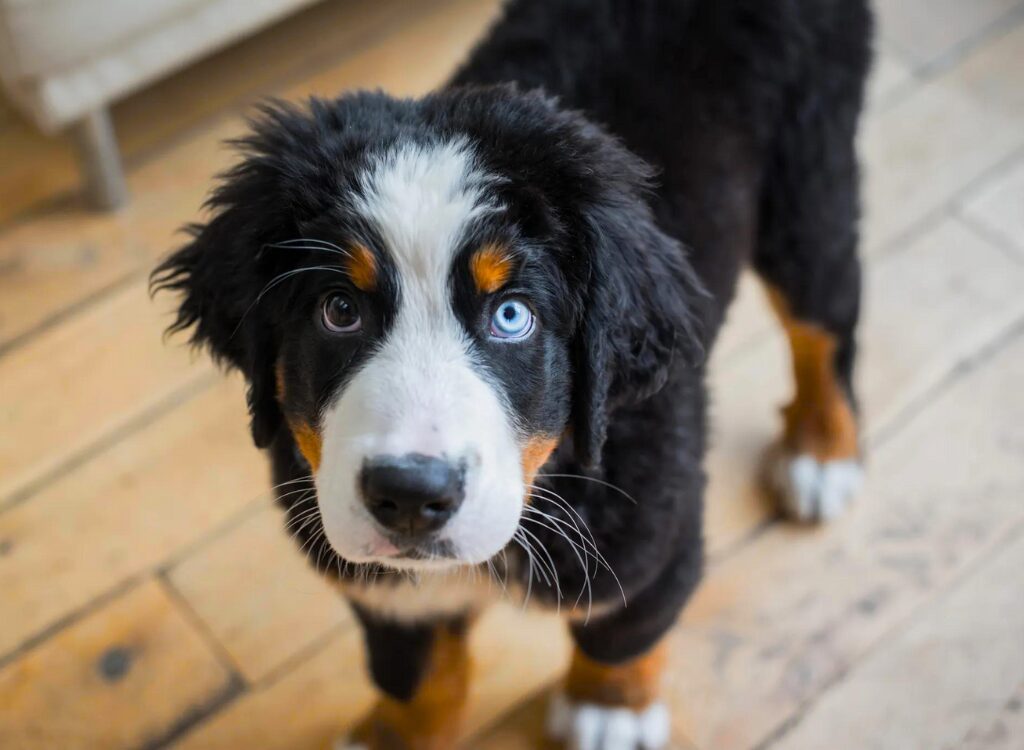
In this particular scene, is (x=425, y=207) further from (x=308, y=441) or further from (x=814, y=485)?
(x=814, y=485)

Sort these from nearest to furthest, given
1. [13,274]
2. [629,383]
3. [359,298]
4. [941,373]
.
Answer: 1. [359,298]
2. [629,383]
3. [941,373]
4. [13,274]

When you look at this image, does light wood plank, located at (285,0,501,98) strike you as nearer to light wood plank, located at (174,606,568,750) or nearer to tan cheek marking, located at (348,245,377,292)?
light wood plank, located at (174,606,568,750)

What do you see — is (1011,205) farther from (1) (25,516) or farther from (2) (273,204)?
(1) (25,516)

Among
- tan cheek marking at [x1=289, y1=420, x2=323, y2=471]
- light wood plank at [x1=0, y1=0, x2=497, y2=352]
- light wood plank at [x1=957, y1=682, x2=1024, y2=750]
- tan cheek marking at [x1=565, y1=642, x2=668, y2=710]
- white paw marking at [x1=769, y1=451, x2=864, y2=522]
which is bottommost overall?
light wood plank at [x1=957, y1=682, x2=1024, y2=750]

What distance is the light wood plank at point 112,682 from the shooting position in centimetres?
214

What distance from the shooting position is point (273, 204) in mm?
1463

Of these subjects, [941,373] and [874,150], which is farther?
[874,150]

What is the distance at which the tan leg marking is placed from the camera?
4.53 feet

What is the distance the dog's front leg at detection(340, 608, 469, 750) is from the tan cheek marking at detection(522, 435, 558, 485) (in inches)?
17.7

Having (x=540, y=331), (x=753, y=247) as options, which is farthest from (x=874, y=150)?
(x=540, y=331)

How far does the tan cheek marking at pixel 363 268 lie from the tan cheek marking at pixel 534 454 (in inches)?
10.5

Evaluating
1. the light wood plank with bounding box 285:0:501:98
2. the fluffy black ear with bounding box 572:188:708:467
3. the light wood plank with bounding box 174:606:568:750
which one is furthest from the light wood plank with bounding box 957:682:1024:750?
the light wood plank with bounding box 285:0:501:98

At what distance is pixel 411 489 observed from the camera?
1288mm

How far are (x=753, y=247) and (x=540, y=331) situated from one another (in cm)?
77
